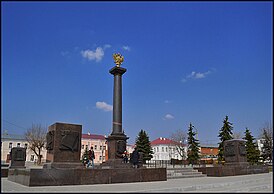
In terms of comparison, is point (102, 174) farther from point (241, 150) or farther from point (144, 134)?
point (144, 134)

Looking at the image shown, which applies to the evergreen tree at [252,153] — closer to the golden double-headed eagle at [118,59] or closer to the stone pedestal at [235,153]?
the stone pedestal at [235,153]

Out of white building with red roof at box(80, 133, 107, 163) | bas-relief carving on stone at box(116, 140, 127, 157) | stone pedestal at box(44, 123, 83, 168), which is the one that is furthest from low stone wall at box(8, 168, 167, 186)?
white building with red roof at box(80, 133, 107, 163)

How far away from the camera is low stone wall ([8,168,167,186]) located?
1038 centimetres

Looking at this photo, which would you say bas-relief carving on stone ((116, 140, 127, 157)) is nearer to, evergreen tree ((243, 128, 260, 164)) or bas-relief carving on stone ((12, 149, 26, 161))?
bas-relief carving on stone ((12, 149, 26, 161))

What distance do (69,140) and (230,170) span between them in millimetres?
10808

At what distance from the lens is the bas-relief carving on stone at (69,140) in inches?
497

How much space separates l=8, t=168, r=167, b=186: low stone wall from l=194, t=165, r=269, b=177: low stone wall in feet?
15.4

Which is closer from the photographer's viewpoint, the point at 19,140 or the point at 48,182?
the point at 48,182

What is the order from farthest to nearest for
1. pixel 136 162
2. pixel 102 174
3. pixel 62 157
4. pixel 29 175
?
pixel 136 162, pixel 62 157, pixel 102 174, pixel 29 175

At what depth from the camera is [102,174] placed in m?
11.7

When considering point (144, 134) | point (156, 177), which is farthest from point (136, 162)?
point (144, 134)

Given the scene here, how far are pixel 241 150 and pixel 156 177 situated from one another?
9948 mm

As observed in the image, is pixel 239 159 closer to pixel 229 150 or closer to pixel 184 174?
pixel 229 150

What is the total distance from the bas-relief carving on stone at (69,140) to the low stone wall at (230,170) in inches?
353
